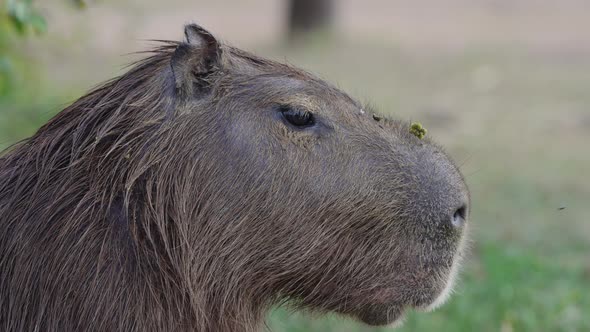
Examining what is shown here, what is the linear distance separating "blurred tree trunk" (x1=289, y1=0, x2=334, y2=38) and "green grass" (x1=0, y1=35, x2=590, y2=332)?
667 mm

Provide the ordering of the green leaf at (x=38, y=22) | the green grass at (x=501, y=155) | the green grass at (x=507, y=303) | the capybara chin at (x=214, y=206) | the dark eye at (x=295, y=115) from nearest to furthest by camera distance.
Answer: the capybara chin at (x=214, y=206), the dark eye at (x=295, y=115), the green leaf at (x=38, y=22), the green grass at (x=507, y=303), the green grass at (x=501, y=155)

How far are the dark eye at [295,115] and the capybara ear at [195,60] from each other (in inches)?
9.4

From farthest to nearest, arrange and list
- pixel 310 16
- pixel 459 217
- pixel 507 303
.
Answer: pixel 310 16
pixel 507 303
pixel 459 217

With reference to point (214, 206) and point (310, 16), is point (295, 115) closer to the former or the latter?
point (214, 206)

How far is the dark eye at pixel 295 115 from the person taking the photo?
3.09 metres

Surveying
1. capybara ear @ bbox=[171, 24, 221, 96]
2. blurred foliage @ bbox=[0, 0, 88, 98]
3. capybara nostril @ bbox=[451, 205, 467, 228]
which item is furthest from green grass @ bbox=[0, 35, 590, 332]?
capybara ear @ bbox=[171, 24, 221, 96]

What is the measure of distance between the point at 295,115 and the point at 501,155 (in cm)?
671

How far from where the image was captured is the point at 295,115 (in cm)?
309

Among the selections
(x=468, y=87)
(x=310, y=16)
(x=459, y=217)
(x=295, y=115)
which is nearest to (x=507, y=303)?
(x=459, y=217)

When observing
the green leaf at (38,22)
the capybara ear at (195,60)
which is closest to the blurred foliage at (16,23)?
the green leaf at (38,22)

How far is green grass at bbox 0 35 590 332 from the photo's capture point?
17.7ft

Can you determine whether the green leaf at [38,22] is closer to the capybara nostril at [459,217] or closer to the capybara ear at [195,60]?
the capybara ear at [195,60]

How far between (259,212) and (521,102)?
8808mm

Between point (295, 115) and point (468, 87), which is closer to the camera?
point (295, 115)
